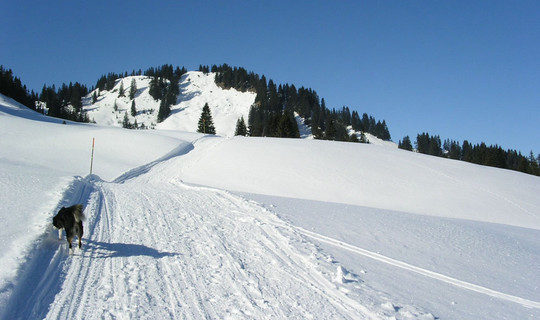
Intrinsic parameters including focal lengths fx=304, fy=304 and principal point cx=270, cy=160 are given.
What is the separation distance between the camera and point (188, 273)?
5629 mm

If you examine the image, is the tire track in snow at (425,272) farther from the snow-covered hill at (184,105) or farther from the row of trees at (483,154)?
the snow-covered hill at (184,105)

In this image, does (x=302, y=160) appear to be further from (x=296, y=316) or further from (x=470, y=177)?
(x=296, y=316)

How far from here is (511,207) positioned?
20.3 metres

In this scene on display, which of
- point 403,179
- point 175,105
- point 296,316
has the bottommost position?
point 296,316

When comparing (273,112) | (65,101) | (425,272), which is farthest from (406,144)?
(65,101)

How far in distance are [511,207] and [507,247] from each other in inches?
496

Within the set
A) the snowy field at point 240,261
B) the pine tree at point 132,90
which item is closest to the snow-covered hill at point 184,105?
the pine tree at point 132,90

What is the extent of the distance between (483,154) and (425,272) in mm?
92598

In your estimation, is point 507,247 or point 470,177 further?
point 470,177

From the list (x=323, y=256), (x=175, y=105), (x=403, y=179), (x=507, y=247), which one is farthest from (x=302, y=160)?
(x=175, y=105)

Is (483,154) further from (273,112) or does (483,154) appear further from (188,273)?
(188,273)

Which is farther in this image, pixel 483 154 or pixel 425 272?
pixel 483 154

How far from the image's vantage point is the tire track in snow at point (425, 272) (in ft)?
20.3

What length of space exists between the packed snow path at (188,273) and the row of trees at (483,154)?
8517 cm
